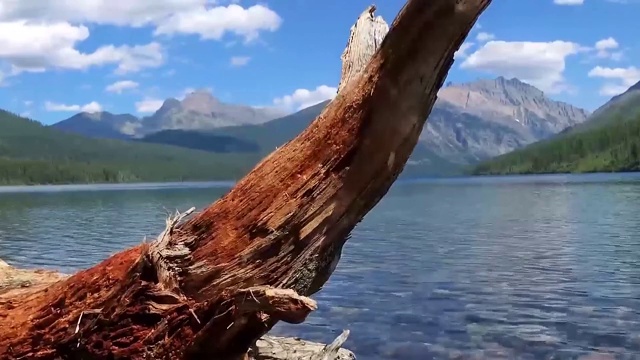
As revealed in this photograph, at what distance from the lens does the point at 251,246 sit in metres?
6.21

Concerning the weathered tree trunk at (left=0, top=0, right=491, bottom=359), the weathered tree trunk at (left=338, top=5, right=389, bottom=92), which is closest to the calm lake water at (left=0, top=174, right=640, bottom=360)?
the weathered tree trunk at (left=0, top=0, right=491, bottom=359)

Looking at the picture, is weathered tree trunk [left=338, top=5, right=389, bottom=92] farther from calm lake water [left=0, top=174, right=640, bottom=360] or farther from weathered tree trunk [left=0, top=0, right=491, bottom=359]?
calm lake water [left=0, top=174, right=640, bottom=360]

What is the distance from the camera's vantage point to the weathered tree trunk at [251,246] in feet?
19.7

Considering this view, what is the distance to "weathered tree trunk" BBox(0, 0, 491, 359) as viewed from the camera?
599 centimetres

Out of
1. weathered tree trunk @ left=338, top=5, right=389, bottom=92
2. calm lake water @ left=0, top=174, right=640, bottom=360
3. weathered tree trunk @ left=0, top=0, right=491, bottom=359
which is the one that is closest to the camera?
weathered tree trunk @ left=0, top=0, right=491, bottom=359

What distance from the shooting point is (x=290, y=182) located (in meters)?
6.27

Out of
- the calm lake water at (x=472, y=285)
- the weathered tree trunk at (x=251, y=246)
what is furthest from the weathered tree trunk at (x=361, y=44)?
the calm lake water at (x=472, y=285)

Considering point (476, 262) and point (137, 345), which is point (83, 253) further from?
point (137, 345)

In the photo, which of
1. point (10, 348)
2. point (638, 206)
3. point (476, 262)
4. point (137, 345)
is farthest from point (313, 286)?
point (638, 206)

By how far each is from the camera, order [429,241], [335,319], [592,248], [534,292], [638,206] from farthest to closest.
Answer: [638,206] → [429,241] → [592,248] → [534,292] → [335,319]

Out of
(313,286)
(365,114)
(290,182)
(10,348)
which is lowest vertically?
(10,348)

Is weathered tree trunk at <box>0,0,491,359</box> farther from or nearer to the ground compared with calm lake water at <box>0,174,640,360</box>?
farther from the ground

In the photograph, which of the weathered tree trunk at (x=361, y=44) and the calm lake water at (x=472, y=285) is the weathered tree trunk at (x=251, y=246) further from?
the calm lake water at (x=472, y=285)

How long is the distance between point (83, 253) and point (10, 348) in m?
37.1
